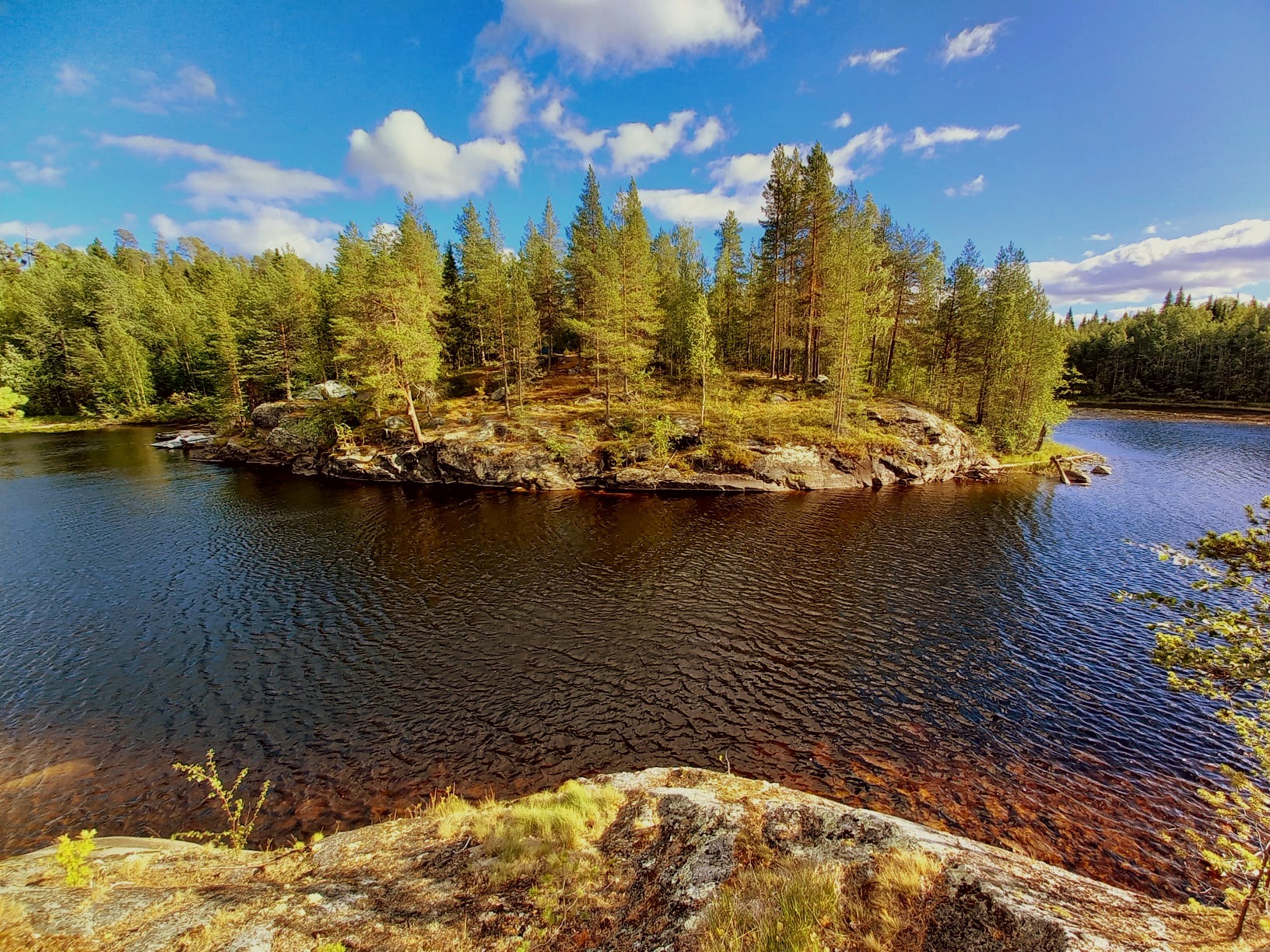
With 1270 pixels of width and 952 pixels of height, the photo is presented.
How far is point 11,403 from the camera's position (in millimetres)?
79875

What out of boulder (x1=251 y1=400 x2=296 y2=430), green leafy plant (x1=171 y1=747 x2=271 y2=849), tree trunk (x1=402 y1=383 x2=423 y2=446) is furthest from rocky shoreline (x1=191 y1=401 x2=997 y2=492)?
green leafy plant (x1=171 y1=747 x2=271 y2=849)

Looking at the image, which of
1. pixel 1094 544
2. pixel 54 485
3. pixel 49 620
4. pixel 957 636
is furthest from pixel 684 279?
A: pixel 54 485

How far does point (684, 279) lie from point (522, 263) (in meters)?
21.7

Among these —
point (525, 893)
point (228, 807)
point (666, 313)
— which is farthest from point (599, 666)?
point (666, 313)

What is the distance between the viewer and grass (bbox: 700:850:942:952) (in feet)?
19.7

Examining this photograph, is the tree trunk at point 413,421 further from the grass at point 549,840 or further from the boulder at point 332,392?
the grass at point 549,840

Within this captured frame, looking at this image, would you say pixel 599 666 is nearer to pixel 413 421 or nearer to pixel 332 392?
pixel 413 421

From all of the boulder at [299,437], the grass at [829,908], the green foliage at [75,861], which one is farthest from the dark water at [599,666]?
the boulder at [299,437]

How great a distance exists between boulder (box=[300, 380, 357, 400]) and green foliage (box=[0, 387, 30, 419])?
62578 millimetres

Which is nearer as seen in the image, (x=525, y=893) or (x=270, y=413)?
(x=525, y=893)

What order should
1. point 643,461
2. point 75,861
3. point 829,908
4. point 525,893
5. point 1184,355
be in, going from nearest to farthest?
point 829,908 → point 75,861 → point 525,893 → point 643,461 → point 1184,355

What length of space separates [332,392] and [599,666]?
179 ft

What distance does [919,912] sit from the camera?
626cm

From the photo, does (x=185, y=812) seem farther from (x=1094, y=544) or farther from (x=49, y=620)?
(x=1094, y=544)
